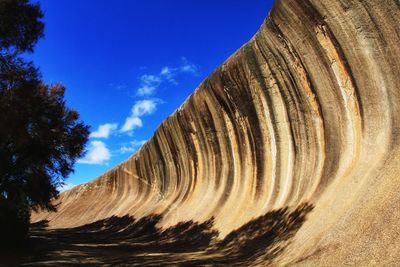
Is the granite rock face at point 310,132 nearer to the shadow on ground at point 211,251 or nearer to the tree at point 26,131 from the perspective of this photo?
the shadow on ground at point 211,251

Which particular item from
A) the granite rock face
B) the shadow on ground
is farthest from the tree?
the granite rock face

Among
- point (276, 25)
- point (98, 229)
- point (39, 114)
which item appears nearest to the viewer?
point (276, 25)

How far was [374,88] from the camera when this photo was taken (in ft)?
32.9

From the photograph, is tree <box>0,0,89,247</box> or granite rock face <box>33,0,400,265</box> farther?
tree <box>0,0,89,247</box>

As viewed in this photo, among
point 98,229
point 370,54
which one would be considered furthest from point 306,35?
point 98,229

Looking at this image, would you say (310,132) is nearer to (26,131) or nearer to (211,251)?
(211,251)

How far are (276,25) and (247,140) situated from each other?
528cm

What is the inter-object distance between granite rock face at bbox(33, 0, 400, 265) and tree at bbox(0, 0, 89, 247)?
6.60 m

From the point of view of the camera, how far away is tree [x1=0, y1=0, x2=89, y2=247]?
39.9 feet

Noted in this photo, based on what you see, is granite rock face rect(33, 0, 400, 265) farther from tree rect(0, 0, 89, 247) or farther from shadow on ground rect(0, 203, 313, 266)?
tree rect(0, 0, 89, 247)

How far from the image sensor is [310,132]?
12.7 m

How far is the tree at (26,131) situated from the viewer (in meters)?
12.1

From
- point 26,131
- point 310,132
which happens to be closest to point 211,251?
point 310,132

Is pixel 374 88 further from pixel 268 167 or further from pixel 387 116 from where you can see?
pixel 268 167
